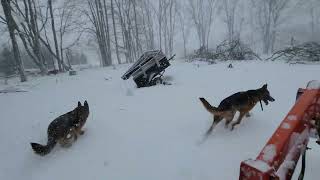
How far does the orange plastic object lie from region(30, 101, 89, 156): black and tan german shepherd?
3.18 meters

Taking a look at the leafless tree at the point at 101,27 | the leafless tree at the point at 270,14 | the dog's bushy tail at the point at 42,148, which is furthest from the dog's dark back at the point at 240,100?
the leafless tree at the point at 270,14

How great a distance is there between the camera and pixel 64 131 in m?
3.78

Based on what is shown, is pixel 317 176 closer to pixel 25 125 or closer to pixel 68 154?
pixel 68 154

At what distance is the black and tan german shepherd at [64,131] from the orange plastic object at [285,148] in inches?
125

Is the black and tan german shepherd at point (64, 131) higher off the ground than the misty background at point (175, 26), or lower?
lower

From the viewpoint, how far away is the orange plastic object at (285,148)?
3.32ft

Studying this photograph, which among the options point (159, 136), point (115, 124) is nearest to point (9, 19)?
point (115, 124)

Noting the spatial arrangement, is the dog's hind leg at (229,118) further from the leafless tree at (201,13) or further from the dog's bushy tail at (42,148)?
the leafless tree at (201,13)

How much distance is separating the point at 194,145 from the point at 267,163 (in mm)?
2282

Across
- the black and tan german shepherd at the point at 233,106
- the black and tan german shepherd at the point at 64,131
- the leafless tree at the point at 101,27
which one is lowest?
the black and tan german shepherd at the point at 64,131

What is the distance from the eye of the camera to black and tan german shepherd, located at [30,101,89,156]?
139 inches

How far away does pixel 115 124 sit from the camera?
4.55 metres

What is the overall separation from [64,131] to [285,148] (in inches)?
133

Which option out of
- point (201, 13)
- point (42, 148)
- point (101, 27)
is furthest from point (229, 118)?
point (201, 13)
